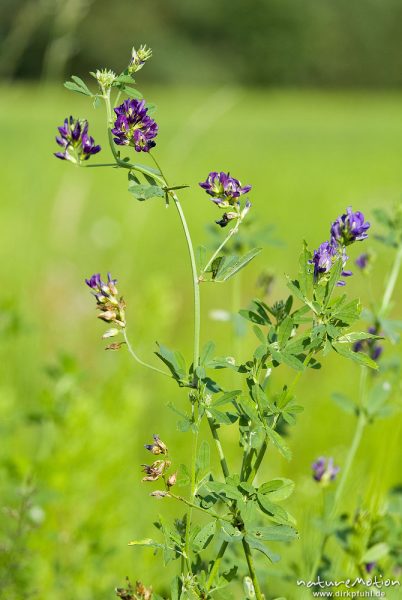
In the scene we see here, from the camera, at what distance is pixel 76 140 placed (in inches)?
30.9

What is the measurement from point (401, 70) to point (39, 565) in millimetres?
29715

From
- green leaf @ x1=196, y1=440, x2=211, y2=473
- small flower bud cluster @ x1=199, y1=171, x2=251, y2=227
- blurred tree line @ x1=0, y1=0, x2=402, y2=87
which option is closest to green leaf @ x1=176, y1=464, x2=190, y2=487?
green leaf @ x1=196, y1=440, x2=211, y2=473

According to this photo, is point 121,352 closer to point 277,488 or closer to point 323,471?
point 323,471

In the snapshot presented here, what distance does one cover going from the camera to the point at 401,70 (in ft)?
94.2

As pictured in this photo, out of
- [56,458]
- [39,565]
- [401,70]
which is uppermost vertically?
[401,70]

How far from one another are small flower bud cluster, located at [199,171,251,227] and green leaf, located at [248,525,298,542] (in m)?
0.31

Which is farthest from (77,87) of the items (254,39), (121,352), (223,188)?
(254,39)

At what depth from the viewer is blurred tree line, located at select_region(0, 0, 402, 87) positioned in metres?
26.5

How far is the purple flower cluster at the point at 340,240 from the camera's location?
77 cm

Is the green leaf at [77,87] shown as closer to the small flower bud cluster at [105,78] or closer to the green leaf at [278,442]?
the small flower bud cluster at [105,78]

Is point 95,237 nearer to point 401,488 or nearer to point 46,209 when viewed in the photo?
point 46,209

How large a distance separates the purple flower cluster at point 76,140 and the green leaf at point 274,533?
413 mm

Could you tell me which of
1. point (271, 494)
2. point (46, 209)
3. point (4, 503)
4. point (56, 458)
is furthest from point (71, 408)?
point (46, 209)

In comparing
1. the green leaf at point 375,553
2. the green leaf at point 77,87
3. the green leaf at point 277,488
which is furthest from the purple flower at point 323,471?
the green leaf at point 77,87
